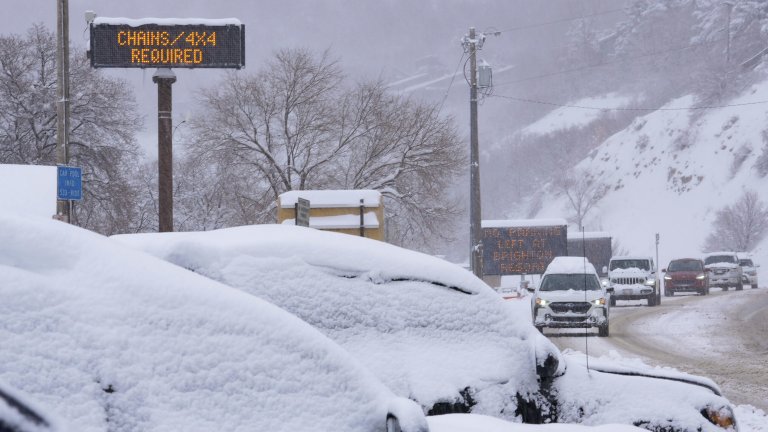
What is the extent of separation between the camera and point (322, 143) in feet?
142

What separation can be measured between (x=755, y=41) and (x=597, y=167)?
4239 centimetres

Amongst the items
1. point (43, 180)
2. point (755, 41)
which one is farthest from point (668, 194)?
point (43, 180)

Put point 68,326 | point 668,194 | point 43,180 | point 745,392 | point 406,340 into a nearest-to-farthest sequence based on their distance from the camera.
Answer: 1. point 68,326
2. point 406,340
3. point 745,392
4. point 43,180
5. point 668,194

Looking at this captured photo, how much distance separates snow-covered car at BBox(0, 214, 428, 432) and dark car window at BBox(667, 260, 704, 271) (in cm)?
3970

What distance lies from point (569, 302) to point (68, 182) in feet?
32.5

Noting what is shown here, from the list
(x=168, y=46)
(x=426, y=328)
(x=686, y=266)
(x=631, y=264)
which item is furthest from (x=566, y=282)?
(x=686, y=266)

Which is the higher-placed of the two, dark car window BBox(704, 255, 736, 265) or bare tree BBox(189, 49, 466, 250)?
bare tree BBox(189, 49, 466, 250)

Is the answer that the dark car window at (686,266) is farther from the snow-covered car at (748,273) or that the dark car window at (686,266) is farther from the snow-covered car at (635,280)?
the snow-covered car at (748,273)

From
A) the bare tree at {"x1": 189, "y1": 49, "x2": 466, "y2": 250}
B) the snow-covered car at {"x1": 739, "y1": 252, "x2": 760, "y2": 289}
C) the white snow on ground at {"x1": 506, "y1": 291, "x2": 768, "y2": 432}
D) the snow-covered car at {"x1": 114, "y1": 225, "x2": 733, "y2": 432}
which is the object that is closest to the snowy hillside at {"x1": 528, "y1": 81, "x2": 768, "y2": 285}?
the snow-covered car at {"x1": 739, "y1": 252, "x2": 760, "y2": 289}

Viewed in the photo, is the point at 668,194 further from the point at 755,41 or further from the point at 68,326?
the point at 68,326

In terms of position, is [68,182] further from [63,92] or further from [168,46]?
[168,46]

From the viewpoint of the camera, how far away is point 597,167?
13612cm

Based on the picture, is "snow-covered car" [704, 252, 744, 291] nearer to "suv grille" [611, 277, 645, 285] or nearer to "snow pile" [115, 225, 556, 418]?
"suv grille" [611, 277, 645, 285]

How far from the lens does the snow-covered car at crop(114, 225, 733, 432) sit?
19.9 ft
